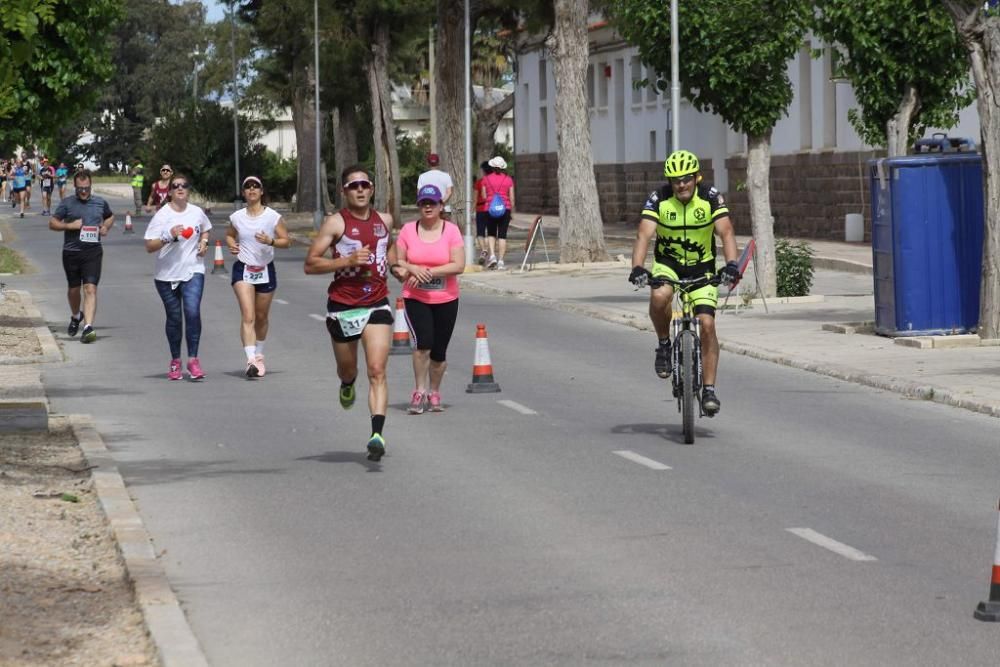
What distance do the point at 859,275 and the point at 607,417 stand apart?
62.4 ft

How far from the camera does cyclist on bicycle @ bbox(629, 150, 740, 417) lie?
13.4 metres

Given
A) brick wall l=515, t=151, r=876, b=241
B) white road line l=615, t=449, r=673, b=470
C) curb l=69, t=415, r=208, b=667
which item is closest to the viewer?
curb l=69, t=415, r=208, b=667

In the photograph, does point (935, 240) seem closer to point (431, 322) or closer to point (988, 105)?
point (988, 105)

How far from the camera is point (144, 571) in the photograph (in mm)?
8734

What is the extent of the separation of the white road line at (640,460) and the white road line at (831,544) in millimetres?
2396

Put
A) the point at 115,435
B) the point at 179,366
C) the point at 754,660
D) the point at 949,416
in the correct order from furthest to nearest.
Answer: the point at 179,366 → the point at 949,416 → the point at 115,435 → the point at 754,660

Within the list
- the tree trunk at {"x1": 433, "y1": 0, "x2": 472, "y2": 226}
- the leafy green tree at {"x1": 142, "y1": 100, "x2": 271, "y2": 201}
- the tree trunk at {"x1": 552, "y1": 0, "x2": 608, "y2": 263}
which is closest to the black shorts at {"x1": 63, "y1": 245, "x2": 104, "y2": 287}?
the tree trunk at {"x1": 552, "y1": 0, "x2": 608, "y2": 263}

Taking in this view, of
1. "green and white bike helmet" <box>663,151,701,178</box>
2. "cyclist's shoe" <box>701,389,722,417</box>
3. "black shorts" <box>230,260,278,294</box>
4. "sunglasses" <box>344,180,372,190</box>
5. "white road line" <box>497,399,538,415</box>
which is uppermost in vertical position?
"green and white bike helmet" <box>663,151,701,178</box>

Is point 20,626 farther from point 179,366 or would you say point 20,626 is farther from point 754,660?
Result: point 179,366

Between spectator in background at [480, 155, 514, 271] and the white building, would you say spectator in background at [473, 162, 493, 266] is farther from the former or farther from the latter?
the white building

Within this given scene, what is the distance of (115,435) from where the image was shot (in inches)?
555

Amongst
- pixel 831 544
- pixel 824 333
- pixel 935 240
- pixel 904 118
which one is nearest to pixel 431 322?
pixel 831 544

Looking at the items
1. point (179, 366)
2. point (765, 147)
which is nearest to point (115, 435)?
point (179, 366)

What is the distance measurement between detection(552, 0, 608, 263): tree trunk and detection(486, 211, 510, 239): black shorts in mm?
1224
